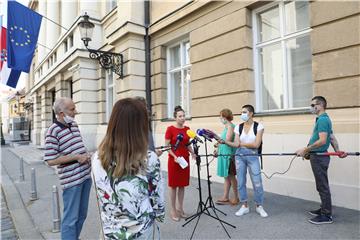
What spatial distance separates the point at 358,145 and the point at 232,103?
283 centimetres

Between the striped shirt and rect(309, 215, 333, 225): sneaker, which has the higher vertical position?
the striped shirt

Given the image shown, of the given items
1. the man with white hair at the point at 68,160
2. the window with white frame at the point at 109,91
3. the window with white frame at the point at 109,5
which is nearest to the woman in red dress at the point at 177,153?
the man with white hair at the point at 68,160

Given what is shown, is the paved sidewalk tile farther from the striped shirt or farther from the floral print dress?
the floral print dress

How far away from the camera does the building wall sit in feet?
15.5

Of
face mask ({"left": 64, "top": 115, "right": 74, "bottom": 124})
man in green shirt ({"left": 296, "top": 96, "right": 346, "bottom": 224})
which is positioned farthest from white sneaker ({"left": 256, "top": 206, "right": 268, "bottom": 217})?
face mask ({"left": 64, "top": 115, "right": 74, "bottom": 124})

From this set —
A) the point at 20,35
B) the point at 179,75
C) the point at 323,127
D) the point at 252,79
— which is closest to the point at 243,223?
the point at 323,127

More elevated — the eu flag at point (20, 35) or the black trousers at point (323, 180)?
the eu flag at point (20, 35)

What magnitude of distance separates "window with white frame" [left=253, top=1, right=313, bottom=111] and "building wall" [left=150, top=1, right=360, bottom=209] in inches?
10.3

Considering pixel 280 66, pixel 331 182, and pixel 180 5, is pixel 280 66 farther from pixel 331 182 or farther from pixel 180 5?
pixel 180 5

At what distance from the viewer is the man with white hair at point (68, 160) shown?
3135 millimetres

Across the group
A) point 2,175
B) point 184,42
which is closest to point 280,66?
point 184,42

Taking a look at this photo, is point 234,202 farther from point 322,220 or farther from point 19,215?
point 19,215

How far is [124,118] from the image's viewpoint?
5.69 feet

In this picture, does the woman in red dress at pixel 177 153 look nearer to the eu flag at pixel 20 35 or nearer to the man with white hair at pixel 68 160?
the man with white hair at pixel 68 160
